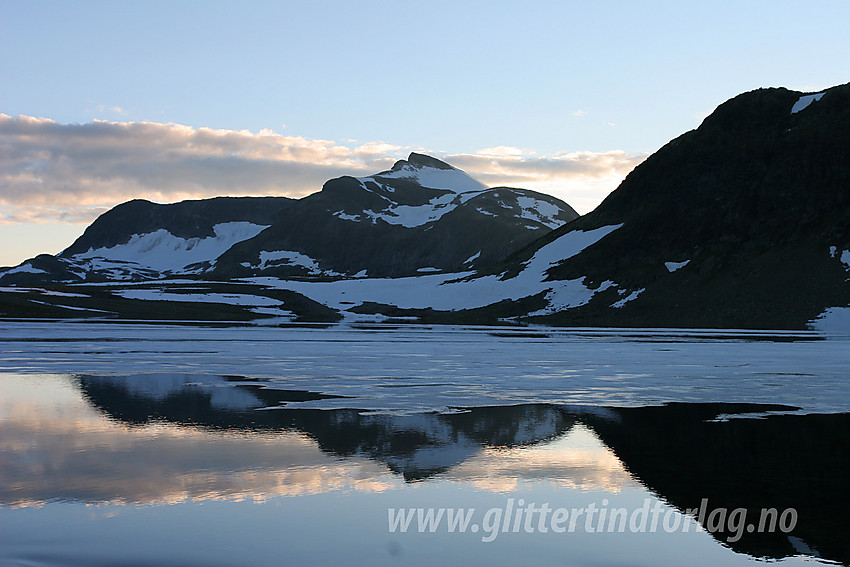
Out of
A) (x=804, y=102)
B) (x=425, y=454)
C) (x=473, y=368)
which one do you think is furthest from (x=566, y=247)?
(x=425, y=454)

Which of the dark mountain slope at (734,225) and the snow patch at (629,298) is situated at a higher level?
the dark mountain slope at (734,225)

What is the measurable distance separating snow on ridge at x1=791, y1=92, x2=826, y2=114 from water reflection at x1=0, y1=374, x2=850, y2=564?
14227cm

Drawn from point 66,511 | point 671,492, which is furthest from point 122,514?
point 671,492

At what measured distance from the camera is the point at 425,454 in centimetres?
1694

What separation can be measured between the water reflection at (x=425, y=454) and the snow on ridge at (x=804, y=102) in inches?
5601

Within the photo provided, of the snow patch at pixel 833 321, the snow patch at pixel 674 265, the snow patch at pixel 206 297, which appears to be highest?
the snow patch at pixel 674 265

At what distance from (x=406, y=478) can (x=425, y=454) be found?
212 centimetres

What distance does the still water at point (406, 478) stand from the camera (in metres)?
10.7

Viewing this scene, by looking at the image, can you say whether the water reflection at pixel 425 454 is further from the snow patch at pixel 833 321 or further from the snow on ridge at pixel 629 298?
the snow on ridge at pixel 629 298

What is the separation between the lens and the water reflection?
13375 mm

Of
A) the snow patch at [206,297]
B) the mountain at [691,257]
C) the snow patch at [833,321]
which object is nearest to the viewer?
the snow patch at [833,321]

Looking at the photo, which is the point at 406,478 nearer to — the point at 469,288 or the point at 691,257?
the point at 691,257

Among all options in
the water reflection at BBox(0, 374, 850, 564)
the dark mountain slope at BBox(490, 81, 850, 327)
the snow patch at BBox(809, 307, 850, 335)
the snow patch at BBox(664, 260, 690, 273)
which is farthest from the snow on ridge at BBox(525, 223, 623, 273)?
the water reflection at BBox(0, 374, 850, 564)

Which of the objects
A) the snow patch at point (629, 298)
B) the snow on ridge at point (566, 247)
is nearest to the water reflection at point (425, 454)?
the snow patch at point (629, 298)
